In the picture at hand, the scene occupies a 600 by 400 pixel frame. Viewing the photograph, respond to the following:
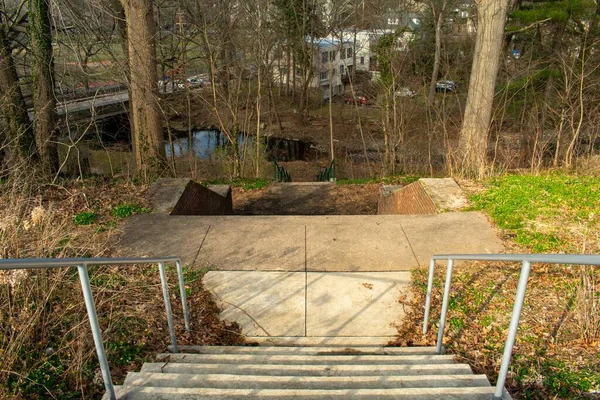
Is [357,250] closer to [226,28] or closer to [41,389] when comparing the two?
[41,389]

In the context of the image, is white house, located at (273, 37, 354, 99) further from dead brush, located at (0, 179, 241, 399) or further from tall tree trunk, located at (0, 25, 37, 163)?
dead brush, located at (0, 179, 241, 399)

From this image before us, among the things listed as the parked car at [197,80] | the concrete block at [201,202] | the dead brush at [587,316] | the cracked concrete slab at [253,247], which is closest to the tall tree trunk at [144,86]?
the concrete block at [201,202]

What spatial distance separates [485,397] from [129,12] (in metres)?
10.3

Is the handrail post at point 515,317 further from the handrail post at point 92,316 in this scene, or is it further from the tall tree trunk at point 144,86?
the tall tree trunk at point 144,86

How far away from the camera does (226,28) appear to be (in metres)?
15.7

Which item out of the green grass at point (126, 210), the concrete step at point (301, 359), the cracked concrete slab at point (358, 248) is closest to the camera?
the concrete step at point (301, 359)

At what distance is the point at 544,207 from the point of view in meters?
6.61

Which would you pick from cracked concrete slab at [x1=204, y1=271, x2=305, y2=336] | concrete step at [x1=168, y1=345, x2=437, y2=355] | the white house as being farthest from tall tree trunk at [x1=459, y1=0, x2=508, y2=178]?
the white house

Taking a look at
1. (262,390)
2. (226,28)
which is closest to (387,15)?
(226,28)

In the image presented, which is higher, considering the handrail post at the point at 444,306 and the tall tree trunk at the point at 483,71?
the tall tree trunk at the point at 483,71

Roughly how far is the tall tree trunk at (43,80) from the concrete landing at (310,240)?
6585 mm

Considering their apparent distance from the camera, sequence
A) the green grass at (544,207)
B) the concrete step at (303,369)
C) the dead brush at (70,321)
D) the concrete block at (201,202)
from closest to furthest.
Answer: the concrete step at (303,369)
the dead brush at (70,321)
the green grass at (544,207)
the concrete block at (201,202)

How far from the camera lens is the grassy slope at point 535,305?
3531mm

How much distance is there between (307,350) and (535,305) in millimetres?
2381
